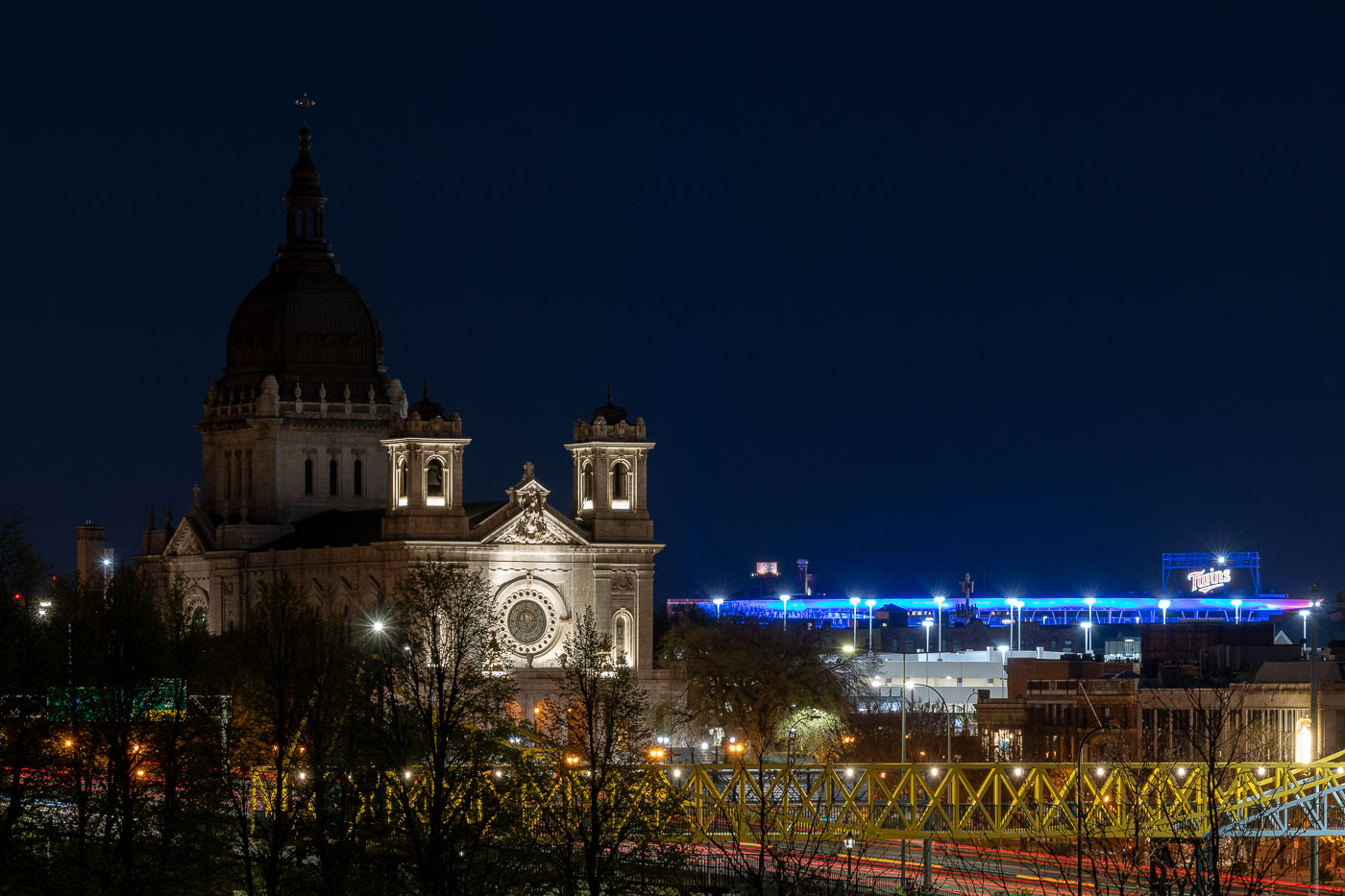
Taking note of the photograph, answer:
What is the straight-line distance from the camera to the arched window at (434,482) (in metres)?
184

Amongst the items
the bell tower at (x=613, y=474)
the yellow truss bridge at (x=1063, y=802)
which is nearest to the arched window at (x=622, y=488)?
the bell tower at (x=613, y=474)

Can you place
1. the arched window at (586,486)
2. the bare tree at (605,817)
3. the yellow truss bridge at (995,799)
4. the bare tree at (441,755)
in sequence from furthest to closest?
the arched window at (586,486), the yellow truss bridge at (995,799), the bare tree at (605,817), the bare tree at (441,755)

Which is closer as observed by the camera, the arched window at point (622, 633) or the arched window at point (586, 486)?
the arched window at point (622, 633)

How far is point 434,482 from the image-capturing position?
185m

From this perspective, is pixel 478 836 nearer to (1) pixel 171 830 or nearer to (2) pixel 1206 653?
(1) pixel 171 830

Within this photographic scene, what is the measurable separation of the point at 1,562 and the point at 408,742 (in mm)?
11512

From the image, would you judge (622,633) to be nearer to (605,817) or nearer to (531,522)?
(531,522)

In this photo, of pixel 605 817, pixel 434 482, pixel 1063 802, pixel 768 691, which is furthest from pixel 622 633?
pixel 605 817

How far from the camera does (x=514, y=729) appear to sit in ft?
307

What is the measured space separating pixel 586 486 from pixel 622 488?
7.39 feet

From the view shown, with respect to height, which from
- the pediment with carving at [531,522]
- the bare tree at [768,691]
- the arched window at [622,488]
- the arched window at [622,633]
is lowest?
the bare tree at [768,691]

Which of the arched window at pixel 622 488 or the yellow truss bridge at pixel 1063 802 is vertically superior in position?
the arched window at pixel 622 488

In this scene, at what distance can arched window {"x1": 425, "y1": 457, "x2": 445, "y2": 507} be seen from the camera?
18438cm

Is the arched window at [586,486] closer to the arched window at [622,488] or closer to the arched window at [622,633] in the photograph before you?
the arched window at [622,488]
